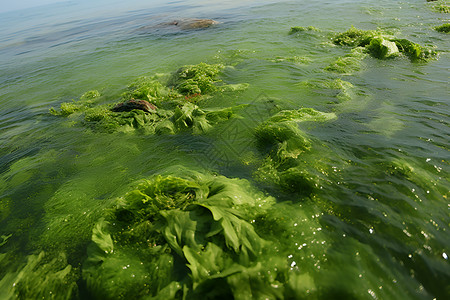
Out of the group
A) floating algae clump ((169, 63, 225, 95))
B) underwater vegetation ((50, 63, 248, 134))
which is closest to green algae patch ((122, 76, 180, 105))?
underwater vegetation ((50, 63, 248, 134))

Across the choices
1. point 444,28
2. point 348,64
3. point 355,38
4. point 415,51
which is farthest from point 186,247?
point 444,28

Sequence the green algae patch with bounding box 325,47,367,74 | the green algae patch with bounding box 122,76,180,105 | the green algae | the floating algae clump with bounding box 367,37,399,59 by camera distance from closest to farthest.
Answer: the green algae patch with bounding box 122,76,180,105
the green algae patch with bounding box 325,47,367,74
the floating algae clump with bounding box 367,37,399,59
the green algae

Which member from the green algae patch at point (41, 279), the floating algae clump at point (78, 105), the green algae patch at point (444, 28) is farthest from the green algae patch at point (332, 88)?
the green algae patch at point (444, 28)

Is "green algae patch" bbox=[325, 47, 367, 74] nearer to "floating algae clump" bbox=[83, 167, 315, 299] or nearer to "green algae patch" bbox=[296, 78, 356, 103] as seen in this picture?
"green algae patch" bbox=[296, 78, 356, 103]

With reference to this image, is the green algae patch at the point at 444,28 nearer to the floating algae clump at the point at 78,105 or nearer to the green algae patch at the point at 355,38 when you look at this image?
the green algae patch at the point at 355,38

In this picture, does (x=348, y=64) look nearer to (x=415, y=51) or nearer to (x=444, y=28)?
(x=415, y=51)

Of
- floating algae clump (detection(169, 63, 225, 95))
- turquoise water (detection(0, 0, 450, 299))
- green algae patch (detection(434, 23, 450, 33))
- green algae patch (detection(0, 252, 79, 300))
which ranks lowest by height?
green algae patch (detection(0, 252, 79, 300))
